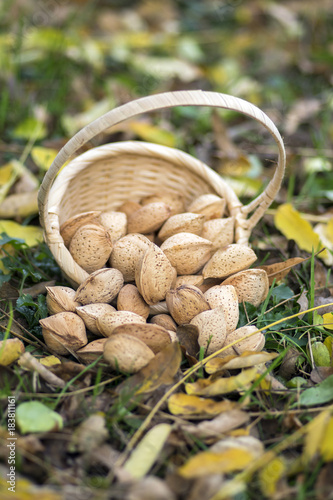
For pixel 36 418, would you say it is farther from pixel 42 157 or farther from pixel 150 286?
pixel 42 157

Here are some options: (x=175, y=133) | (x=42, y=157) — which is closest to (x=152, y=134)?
(x=175, y=133)

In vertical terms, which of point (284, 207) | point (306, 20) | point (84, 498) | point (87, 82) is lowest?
point (84, 498)

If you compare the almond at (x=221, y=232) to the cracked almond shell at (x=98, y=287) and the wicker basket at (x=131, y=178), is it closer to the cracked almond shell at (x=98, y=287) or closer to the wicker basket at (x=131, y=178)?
the wicker basket at (x=131, y=178)

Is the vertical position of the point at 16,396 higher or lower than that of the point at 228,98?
lower

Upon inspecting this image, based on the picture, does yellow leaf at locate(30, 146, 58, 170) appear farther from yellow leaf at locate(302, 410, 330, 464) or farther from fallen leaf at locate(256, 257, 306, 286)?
yellow leaf at locate(302, 410, 330, 464)

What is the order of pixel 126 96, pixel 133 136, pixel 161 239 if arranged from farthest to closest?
pixel 126 96 → pixel 133 136 → pixel 161 239

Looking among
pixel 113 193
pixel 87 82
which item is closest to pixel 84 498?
pixel 113 193

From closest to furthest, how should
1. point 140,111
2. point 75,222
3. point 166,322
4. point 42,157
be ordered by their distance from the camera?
point 140,111 < point 166,322 < point 75,222 < point 42,157

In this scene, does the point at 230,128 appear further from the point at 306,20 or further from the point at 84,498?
the point at 84,498
